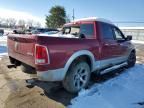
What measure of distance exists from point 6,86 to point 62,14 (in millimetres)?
55054

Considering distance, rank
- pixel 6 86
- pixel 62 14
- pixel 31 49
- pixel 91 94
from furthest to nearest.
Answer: pixel 62 14 < pixel 6 86 < pixel 91 94 < pixel 31 49

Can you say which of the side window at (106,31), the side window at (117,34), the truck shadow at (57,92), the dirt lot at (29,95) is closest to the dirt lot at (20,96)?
the dirt lot at (29,95)

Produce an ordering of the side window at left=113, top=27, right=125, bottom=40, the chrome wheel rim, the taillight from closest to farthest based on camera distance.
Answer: the taillight → the chrome wheel rim → the side window at left=113, top=27, right=125, bottom=40

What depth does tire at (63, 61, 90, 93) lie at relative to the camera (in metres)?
4.57

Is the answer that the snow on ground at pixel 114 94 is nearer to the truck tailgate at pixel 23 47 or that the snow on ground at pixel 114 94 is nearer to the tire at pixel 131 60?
the truck tailgate at pixel 23 47

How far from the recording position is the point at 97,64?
539cm

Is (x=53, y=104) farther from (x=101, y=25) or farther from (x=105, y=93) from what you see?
(x=101, y=25)

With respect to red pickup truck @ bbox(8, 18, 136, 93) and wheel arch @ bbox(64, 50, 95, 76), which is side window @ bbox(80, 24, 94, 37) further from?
wheel arch @ bbox(64, 50, 95, 76)

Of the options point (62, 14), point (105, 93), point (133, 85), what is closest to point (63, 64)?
point (105, 93)

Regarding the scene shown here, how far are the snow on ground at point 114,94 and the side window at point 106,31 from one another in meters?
1.35

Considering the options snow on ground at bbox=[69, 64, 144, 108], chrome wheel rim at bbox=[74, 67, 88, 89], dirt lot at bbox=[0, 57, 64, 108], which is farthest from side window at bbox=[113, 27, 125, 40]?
dirt lot at bbox=[0, 57, 64, 108]

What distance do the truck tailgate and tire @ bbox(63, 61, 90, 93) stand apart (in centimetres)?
98

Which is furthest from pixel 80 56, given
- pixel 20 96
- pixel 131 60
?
pixel 131 60

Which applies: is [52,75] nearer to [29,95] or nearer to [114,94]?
[29,95]
